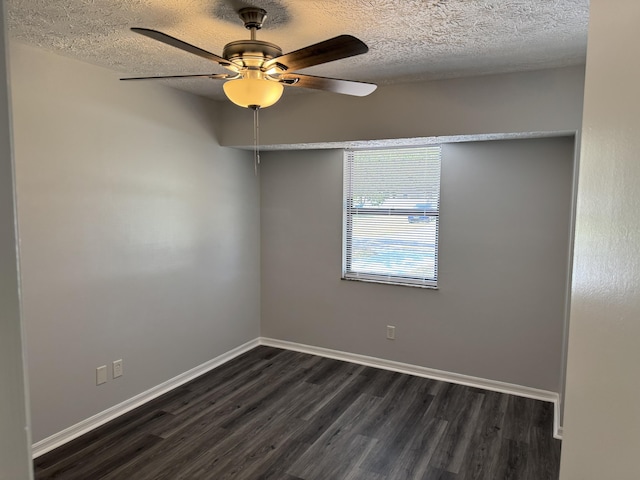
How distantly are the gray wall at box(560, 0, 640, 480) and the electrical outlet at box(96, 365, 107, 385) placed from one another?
2948 mm

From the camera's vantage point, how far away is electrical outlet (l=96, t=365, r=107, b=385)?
9.71 feet

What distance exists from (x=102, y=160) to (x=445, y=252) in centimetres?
280

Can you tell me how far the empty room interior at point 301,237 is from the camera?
221cm

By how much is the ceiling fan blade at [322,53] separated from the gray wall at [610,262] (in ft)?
2.78

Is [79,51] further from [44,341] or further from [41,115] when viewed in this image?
[44,341]

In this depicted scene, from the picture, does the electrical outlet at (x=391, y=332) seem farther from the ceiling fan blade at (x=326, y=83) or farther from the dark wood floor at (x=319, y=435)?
the ceiling fan blade at (x=326, y=83)

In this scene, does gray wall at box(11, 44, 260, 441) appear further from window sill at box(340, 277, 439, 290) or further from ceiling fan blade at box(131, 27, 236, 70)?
ceiling fan blade at box(131, 27, 236, 70)

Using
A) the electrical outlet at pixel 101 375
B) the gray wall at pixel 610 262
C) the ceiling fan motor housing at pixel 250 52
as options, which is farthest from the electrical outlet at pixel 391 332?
the gray wall at pixel 610 262

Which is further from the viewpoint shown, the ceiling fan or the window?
the window

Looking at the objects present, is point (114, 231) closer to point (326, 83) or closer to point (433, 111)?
point (326, 83)

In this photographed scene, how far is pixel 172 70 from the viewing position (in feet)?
9.41

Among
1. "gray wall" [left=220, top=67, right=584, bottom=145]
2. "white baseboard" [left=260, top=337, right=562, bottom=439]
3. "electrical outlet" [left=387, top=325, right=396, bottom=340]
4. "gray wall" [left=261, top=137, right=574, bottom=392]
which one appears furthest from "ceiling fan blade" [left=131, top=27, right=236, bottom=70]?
"white baseboard" [left=260, top=337, right=562, bottom=439]

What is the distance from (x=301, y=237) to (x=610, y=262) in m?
3.76

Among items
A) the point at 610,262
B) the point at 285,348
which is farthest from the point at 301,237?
the point at 610,262
